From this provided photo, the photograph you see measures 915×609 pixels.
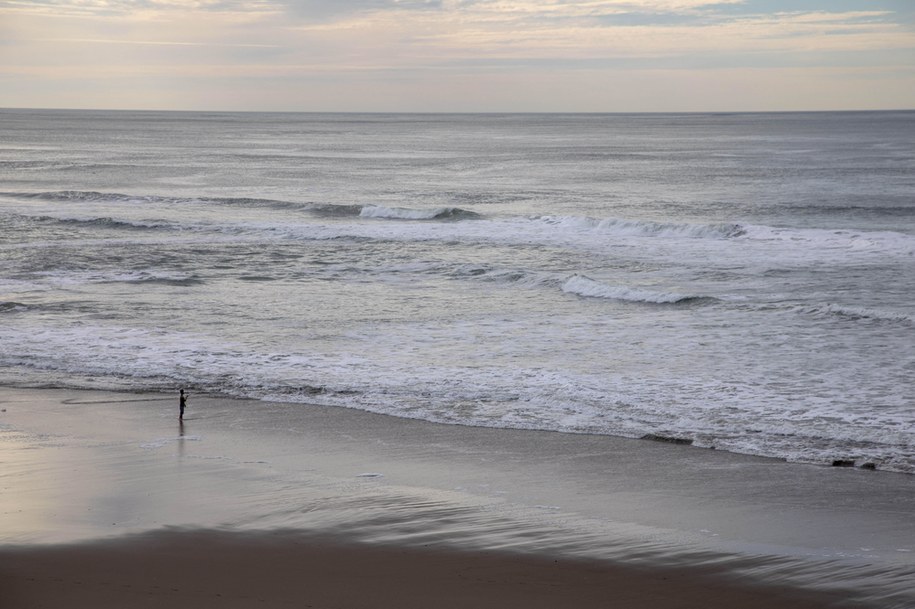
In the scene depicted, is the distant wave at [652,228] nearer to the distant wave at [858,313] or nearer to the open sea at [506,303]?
the open sea at [506,303]

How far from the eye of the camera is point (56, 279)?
1031 inches

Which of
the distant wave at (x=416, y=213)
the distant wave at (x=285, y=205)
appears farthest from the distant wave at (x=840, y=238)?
the distant wave at (x=285, y=205)

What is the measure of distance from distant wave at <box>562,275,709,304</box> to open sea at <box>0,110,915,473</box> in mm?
97

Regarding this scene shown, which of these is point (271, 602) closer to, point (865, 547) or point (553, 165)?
point (865, 547)

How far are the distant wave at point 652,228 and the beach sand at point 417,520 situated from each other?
79.5 ft

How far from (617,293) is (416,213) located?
2046 cm

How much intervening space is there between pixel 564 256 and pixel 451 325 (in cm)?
1124

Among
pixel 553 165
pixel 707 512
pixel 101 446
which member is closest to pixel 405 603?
pixel 707 512

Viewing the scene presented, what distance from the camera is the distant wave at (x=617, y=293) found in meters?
23.5

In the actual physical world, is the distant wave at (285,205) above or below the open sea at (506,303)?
above

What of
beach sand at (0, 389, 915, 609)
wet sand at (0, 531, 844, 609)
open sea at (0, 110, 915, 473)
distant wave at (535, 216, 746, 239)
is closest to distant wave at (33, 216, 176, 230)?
open sea at (0, 110, 915, 473)

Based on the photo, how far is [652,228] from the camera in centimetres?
3741

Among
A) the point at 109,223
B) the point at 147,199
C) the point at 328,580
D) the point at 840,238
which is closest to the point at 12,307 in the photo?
the point at 328,580

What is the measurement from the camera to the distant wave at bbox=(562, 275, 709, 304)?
2347cm
